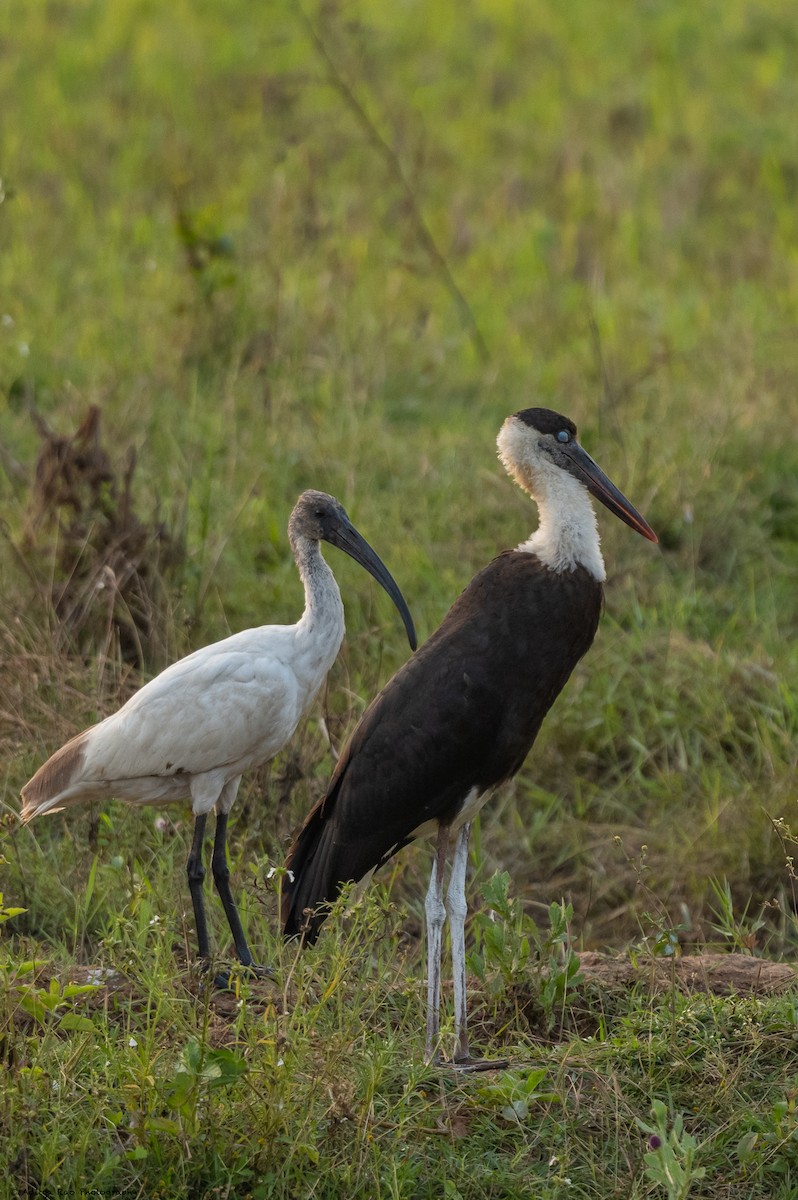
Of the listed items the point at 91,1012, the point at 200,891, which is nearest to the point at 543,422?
the point at 200,891

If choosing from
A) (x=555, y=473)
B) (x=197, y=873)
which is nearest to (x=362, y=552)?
(x=555, y=473)

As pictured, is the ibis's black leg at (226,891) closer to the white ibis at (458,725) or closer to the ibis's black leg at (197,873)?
the ibis's black leg at (197,873)

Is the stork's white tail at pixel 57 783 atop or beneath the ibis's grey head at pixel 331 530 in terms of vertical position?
beneath

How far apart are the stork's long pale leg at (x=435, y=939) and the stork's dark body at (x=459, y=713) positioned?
9cm

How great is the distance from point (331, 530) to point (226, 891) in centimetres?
108

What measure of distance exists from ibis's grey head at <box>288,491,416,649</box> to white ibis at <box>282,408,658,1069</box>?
59 cm

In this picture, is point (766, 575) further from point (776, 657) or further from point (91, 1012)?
point (91, 1012)

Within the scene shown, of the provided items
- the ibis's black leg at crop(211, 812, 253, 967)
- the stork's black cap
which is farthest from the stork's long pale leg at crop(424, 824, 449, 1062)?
the stork's black cap

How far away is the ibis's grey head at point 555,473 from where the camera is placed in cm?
450

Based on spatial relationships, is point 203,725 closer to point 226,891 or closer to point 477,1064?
point 226,891

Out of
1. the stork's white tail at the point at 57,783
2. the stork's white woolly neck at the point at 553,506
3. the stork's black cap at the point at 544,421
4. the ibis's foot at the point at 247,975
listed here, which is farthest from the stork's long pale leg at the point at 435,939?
the stork's black cap at the point at 544,421

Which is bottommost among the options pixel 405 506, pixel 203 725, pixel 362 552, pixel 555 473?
pixel 405 506

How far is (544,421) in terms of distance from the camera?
4641 millimetres

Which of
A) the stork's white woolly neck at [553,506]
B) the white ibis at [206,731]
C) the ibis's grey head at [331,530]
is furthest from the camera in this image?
the ibis's grey head at [331,530]
